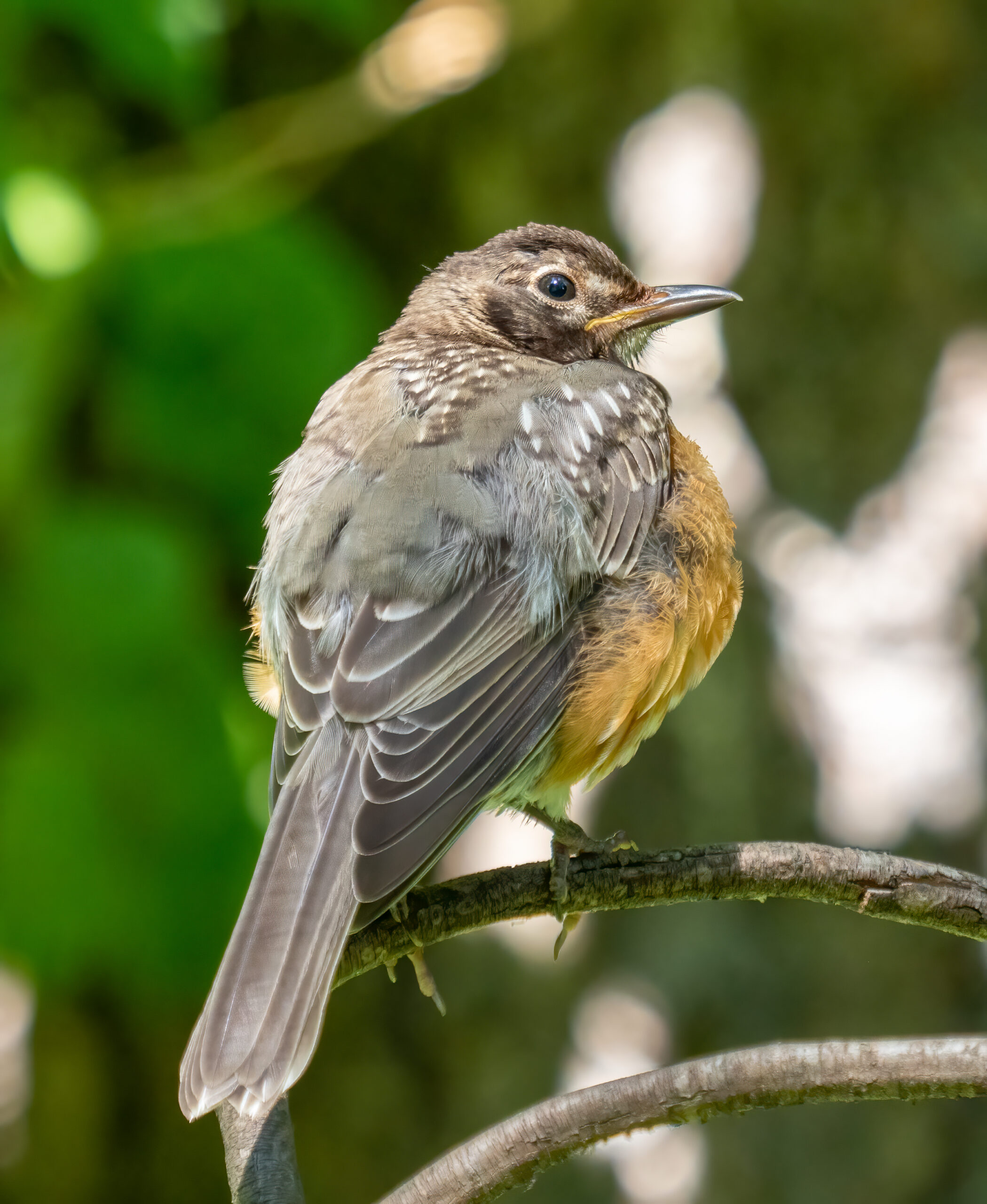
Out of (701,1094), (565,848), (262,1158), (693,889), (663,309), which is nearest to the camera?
(701,1094)

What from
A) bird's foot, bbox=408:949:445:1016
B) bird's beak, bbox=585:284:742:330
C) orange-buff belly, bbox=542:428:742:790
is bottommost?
bird's foot, bbox=408:949:445:1016

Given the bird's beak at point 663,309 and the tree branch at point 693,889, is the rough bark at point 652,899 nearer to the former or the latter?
the tree branch at point 693,889

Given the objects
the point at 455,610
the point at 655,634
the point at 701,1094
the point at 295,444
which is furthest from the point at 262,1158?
the point at 295,444

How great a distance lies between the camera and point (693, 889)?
2.57 meters

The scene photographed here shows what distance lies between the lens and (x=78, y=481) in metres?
4.05

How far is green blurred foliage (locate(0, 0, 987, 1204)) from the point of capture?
3592 millimetres

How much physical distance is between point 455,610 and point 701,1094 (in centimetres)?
115

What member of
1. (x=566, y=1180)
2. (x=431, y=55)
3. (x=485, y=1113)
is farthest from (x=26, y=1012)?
(x=431, y=55)

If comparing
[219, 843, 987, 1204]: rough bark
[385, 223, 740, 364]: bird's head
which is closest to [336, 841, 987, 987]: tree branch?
[219, 843, 987, 1204]: rough bark

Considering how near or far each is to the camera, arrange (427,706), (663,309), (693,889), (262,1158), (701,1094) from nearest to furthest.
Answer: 1. (701,1094)
2. (262,1158)
3. (693,889)
4. (427,706)
5. (663,309)

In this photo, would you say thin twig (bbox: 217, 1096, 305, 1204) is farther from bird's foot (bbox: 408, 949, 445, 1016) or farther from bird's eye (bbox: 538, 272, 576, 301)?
bird's eye (bbox: 538, 272, 576, 301)

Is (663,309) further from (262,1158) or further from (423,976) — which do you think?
(262,1158)

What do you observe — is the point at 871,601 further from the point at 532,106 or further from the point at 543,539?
the point at 532,106

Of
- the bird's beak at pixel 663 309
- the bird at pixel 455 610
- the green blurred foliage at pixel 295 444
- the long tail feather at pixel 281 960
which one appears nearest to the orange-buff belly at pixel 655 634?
the bird at pixel 455 610
